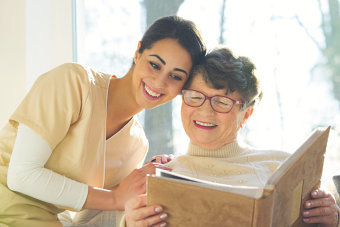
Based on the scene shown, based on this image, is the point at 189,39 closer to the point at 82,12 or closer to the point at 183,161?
the point at 183,161

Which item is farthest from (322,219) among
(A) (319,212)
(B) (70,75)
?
(B) (70,75)

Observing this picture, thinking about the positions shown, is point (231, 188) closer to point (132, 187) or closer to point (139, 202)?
point (139, 202)

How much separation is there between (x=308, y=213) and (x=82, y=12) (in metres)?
1.84

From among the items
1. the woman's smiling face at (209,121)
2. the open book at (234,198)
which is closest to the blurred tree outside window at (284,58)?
the woman's smiling face at (209,121)

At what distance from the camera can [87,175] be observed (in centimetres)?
159

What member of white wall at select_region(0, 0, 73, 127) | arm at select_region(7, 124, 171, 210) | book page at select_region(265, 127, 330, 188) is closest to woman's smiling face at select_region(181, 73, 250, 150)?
arm at select_region(7, 124, 171, 210)

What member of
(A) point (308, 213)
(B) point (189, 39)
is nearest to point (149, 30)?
(B) point (189, 39)

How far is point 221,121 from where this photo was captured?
59.9 inches

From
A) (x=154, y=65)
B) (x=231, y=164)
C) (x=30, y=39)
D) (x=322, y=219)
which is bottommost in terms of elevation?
(x=322, y=219)

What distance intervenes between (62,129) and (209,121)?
0.50 meters

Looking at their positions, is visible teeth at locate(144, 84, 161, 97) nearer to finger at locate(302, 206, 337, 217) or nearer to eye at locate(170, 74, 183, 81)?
eye at locate(170, 74, 183, 81)

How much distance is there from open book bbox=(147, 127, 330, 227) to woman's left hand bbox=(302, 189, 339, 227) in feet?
0.38

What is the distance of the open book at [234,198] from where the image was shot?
3.38 ft

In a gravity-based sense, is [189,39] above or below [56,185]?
above
